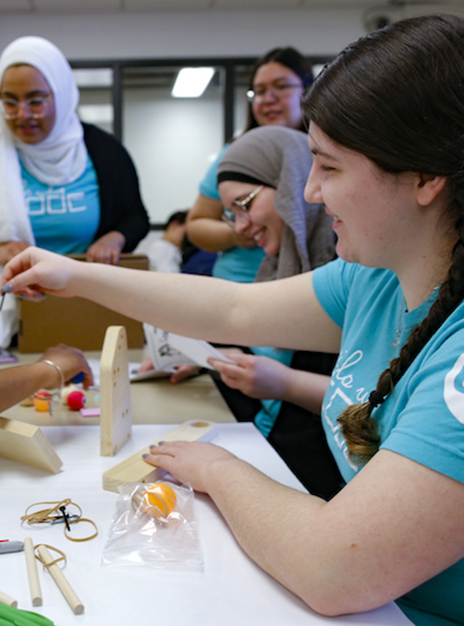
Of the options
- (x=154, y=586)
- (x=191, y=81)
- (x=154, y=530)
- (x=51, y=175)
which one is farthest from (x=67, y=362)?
(x=191, y=81)

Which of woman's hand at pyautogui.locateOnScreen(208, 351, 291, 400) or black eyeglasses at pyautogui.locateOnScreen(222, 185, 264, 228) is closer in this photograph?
woman's hand at pyautogui.locateOnScreen(208, 351, 291, 400)

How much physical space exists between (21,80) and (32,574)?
5.56 ft

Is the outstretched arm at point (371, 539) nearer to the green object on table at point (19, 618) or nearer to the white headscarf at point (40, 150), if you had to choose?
the green object on table at point (19, 618)

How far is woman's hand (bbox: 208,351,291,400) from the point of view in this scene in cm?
125

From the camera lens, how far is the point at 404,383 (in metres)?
0.67

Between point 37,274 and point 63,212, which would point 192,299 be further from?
point 63,212

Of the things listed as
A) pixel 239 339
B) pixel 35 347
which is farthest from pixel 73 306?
pixel 239 339

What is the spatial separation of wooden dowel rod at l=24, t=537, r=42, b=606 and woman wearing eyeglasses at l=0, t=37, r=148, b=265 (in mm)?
1203

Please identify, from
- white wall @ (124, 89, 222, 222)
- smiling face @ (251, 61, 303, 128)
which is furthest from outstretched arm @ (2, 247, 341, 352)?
white wall @ (124, 89, 222, 222)

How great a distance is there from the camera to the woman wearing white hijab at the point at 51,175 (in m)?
1.82

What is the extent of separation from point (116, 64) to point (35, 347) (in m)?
3.42

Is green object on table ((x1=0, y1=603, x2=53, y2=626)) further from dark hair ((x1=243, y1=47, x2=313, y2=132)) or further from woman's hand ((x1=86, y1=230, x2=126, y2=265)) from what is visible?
dark hair ((x1=243, y1=47, x2=313, y2=132))

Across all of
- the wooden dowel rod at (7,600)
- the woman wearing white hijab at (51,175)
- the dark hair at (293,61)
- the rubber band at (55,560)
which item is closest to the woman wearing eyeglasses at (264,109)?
the dark hair at (293,61)

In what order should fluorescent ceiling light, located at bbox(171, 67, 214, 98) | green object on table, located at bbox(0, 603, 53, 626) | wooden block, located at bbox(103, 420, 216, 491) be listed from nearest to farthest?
green object on table, located at bbox(0, 603, 53, 626), wooden block, located at bbox(103, 420, 216, 491), fluorescent ceiling light, located at bbox(171, 67, 214, 98)
